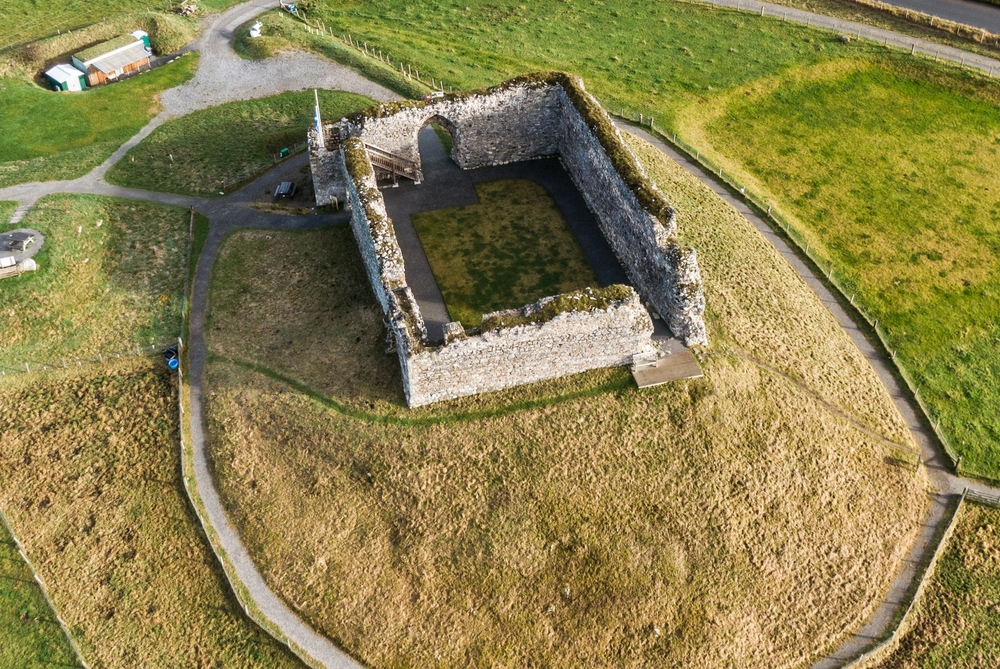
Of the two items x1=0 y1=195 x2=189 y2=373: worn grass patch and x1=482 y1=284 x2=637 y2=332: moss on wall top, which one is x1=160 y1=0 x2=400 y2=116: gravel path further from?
x1=482 y1=284 x2=637 y2=332: moss on wall top

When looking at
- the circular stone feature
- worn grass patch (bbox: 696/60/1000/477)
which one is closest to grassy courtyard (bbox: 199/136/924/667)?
worn grass patch (bbox: 696/60/1000/477)

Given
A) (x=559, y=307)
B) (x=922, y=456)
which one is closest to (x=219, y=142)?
(x=559, y=307)

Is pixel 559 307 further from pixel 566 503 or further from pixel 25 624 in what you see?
pixel 25 624

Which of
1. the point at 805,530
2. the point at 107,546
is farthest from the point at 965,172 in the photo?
the point at 107,546

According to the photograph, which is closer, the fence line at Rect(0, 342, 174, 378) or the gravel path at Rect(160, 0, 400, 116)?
the fence line at Rect(0, 342, 174, 378)

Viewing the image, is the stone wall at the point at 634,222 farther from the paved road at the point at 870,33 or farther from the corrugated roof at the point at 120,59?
the paved road at the point at 870,33
